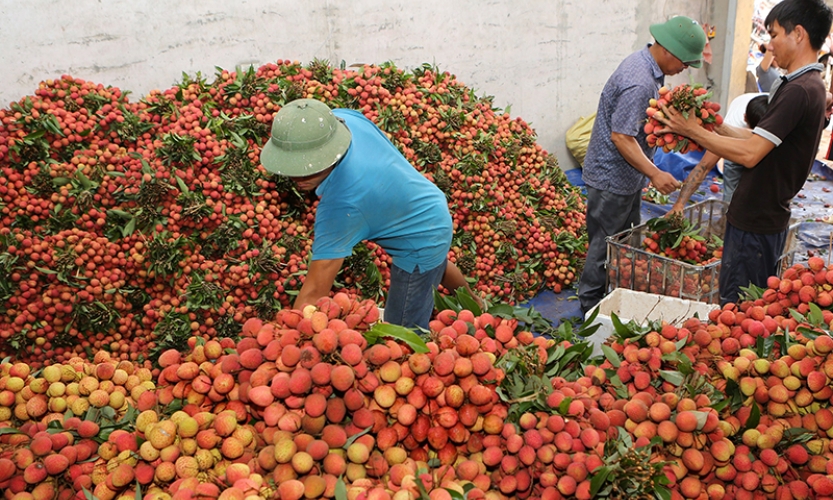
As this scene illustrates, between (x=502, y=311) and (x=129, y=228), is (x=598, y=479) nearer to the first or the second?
(x=502, y=311)

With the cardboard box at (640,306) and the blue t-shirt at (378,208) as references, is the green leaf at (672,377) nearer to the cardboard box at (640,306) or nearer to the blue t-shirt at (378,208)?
the blue t-shirt at (378,208)

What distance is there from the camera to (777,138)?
2.54m

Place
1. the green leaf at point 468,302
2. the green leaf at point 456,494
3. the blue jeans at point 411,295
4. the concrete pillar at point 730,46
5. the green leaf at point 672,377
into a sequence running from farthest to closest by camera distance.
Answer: the concrete pillar at point 730,46 → the blue jeans at point 411,295 → the green leaf at point 468,302 → the green leaf at point 672,377 → the green leaf at point 456,494

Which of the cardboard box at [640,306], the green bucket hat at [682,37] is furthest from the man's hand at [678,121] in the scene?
the cardboard box at [640,306]

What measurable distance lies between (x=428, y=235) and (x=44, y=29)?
276cm

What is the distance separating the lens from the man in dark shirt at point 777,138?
2.51 m

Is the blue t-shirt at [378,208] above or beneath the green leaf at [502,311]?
above

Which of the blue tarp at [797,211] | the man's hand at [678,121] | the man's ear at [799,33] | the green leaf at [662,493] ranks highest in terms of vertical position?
the man's ear at [799,33]

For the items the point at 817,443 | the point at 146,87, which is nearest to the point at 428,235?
the point at 817,443

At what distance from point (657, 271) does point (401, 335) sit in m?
2.41

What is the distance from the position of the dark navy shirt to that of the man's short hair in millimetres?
708

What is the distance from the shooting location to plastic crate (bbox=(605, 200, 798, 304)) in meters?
3.25

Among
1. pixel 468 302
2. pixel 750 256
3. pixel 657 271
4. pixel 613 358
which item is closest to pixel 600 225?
pixel 657 271

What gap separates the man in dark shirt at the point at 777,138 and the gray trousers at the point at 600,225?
0.67 metres
